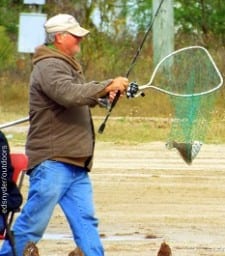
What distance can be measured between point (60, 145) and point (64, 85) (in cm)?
44

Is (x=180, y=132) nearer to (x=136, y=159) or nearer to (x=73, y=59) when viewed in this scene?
(x=73, y=59)

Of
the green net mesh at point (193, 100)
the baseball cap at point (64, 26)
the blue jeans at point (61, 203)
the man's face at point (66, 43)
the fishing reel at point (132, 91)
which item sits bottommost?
the blue jeans at point (61, 203)

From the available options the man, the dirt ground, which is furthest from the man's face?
the dirt ground

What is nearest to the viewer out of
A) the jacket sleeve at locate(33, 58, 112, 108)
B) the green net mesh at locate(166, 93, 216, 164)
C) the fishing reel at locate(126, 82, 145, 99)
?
the jacket sleeve at locate(33, 58, 112, 108)

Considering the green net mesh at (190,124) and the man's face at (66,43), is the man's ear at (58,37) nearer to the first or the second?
the man's face at (66,43)

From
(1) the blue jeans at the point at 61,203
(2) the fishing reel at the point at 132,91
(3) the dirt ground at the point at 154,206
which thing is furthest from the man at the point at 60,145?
(3) the dirt ground at the point at 154,206

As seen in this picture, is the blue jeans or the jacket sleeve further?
the blue jeans

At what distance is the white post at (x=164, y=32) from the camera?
31859 millimetres

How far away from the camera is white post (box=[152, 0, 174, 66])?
105ft

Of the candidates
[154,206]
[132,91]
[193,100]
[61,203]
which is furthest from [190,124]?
[154,206]

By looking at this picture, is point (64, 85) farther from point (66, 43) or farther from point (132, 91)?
point (132, 91)

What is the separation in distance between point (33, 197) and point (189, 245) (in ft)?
8.29

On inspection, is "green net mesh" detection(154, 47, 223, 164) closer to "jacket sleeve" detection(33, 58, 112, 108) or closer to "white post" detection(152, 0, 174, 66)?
"jacket sleeve" detection(33, 58, 112, 108)

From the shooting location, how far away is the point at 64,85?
879 cm
